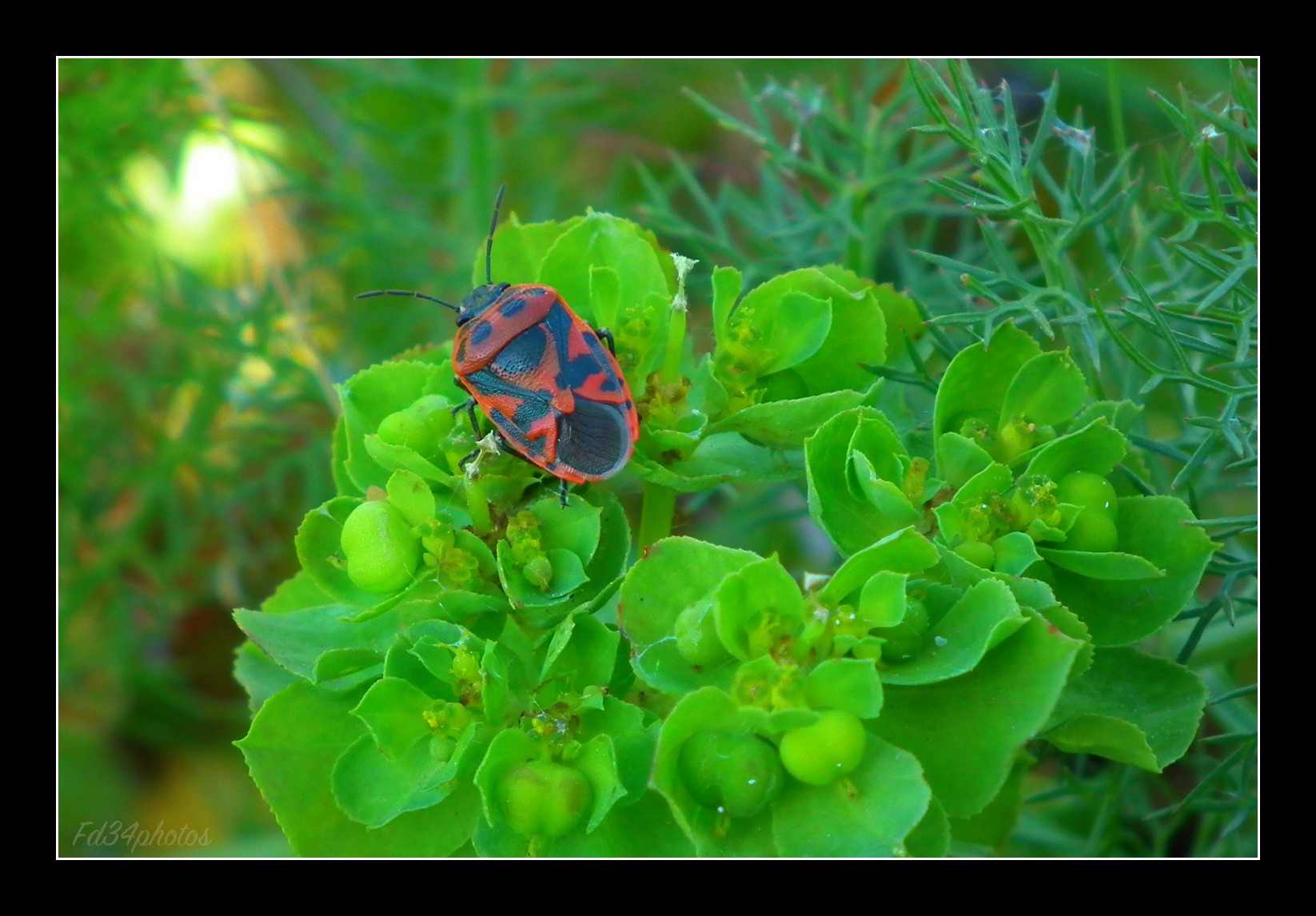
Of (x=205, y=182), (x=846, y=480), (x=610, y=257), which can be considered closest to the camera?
(x=846, y=480)

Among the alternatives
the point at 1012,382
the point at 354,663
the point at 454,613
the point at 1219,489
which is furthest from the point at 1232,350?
the point at 354,663

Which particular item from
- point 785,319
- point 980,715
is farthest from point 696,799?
point 785,319

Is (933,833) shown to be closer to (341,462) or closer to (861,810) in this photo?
(861,810)

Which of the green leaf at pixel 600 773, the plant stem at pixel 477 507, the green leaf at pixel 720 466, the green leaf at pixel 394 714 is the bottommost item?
the green leaf at pixel 600 773

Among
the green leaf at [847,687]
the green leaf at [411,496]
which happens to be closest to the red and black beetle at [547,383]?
the green leaf at [411,496]

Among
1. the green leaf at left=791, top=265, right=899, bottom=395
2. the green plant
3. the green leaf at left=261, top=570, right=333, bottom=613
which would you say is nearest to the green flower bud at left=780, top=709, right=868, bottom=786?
the green plant

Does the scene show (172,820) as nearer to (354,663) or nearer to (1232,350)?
(354,663)

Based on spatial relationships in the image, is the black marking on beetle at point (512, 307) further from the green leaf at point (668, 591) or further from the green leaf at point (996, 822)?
the green leaf at point (996, 822)
